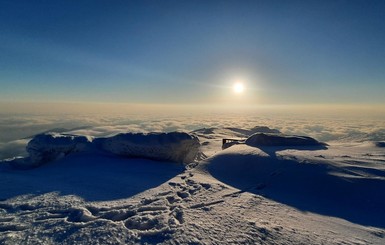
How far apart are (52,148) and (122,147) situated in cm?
320

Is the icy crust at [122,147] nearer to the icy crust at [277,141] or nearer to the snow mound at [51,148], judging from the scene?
the snow mound at [51,148]

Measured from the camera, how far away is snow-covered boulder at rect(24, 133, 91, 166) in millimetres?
11766

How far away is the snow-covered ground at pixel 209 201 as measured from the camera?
16.1ft

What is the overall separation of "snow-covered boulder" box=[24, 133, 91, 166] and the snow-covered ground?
3.66ft

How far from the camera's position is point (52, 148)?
1189 centimetres

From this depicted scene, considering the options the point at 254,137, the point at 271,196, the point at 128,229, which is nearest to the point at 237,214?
the point at 271,196

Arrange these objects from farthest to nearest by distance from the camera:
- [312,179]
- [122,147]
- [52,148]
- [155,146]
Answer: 1. [52,148]
2. [122,147]
3. [155,146]
4. [312,179]

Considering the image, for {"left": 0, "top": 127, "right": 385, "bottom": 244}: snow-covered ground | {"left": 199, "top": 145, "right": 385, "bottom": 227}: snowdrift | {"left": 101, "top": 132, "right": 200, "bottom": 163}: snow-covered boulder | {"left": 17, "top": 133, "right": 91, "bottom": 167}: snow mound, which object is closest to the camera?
{"left": 0, "top": 127, "right": 385, "bottom": 244}: snow-covered ground

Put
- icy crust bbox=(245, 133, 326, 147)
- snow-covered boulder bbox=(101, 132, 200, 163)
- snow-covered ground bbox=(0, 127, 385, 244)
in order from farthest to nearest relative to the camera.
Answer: icy crust bbox=(245, 133, 326, 147) → snow-covered boulder bbox=(101, 132, 200, 163) → snow-covered ground bbox=(0, 127, 385, 244)

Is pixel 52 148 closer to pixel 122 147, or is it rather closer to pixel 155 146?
pixel 122 147

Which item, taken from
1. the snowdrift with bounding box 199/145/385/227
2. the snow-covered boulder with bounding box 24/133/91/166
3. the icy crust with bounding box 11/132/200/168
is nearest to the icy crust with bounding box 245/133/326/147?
the snowdrift with bounding box 199/145/385/227

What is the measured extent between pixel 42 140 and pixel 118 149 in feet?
12.2

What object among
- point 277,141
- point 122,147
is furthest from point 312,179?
point 122,147

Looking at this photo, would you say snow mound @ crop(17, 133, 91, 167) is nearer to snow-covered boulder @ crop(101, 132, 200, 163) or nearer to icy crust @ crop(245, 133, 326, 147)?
snow-covered boulder @ crop(101, 132, 200, 163)
